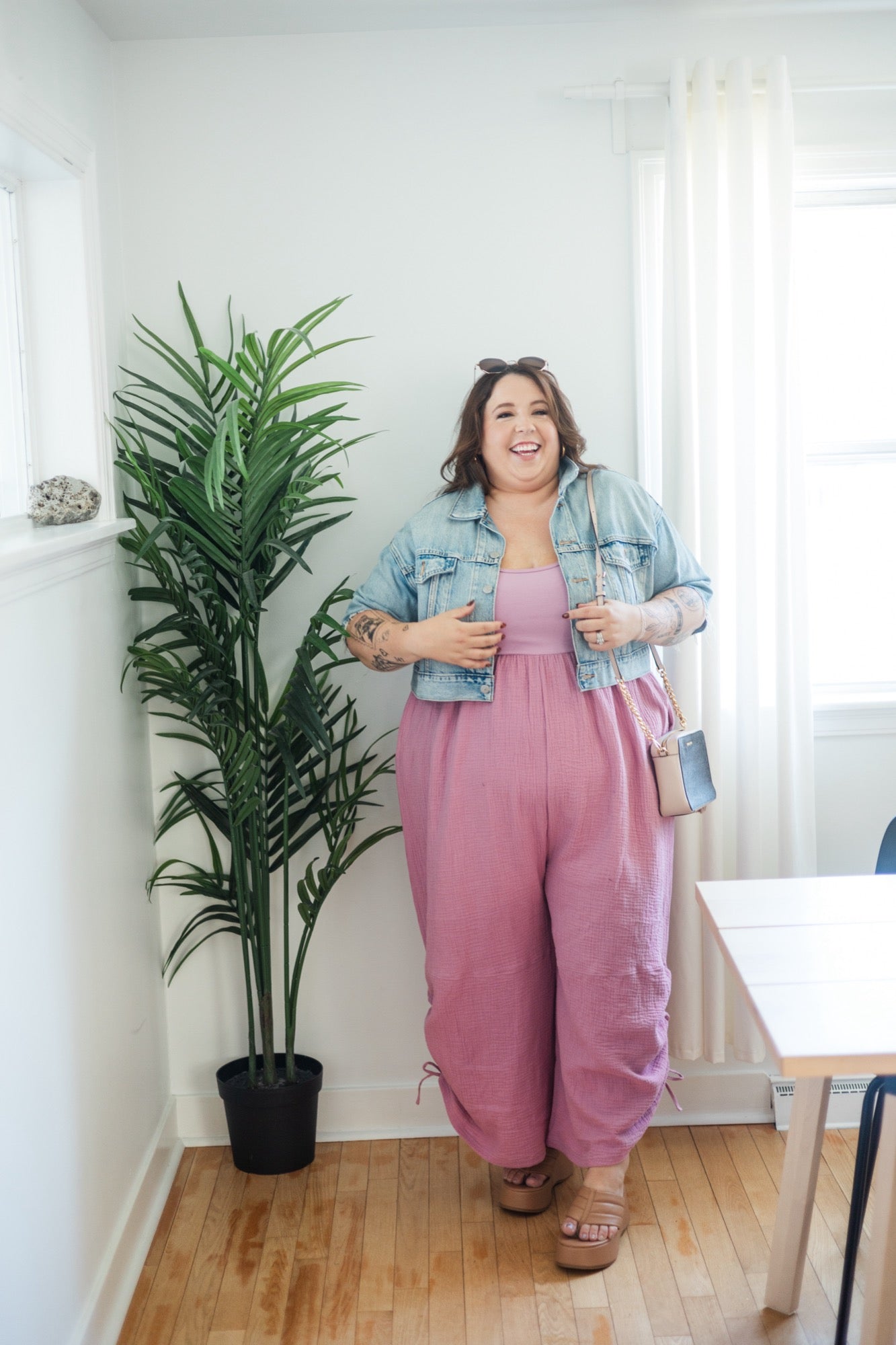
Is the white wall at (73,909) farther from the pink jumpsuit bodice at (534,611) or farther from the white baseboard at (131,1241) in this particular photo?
the pink jumpsuit bodice at (534,611)

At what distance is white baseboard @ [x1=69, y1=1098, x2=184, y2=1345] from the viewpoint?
6.71 feet

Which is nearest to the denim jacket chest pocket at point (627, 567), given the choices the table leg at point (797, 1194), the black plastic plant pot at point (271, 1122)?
the table leg at point (797, 1194)

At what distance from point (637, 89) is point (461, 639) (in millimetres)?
1317

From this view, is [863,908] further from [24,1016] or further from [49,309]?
[49,309]

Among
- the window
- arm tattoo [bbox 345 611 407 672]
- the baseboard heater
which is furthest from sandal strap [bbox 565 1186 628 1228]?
the window

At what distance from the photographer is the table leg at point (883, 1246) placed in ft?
5.30

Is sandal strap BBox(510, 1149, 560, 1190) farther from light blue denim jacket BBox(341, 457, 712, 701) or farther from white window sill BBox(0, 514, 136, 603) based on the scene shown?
white window sill BBox(0, 514, 136, 603)

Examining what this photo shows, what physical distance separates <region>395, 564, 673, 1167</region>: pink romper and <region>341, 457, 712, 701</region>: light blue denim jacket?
4 cm

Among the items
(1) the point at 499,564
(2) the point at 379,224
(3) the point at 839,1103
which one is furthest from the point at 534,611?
(3) the point at 839,1103

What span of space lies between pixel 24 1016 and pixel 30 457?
1.12m

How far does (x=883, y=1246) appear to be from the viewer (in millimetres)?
1642

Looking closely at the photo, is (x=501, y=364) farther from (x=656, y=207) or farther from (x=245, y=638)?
(x=245, y=638)

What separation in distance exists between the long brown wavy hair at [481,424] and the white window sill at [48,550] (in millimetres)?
711

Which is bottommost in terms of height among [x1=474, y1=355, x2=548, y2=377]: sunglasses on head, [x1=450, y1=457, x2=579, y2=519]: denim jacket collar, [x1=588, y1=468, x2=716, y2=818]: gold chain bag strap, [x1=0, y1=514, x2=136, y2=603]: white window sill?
[x1=588, y1=468, x2=716, y2=818]: gold chain bag strap
